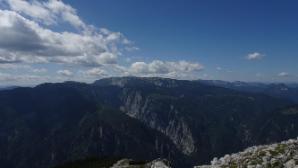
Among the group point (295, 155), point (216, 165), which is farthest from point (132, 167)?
point (295, 155)

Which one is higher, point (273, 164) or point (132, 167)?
point (273, 164)

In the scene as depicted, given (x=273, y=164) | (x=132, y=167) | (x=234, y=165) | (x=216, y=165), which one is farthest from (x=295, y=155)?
(x=132, y=167)

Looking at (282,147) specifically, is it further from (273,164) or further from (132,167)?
(132,167)

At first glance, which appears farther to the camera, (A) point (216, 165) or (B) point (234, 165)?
(A) point (216, 165)

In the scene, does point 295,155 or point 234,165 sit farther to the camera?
point 234,165

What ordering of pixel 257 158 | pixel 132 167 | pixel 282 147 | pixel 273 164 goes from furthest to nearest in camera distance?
pixel 132 167, pixel 282 147, pixel 257 158, pixel 273 164

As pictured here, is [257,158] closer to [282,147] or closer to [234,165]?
[234,165]

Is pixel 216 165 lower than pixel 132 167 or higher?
higher

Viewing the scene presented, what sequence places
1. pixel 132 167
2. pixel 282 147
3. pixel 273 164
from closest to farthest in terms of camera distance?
1. pixel 273 164
2. pixel 282 147
3. pixel 132 167

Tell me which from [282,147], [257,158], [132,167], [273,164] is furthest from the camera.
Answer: [132,167]
